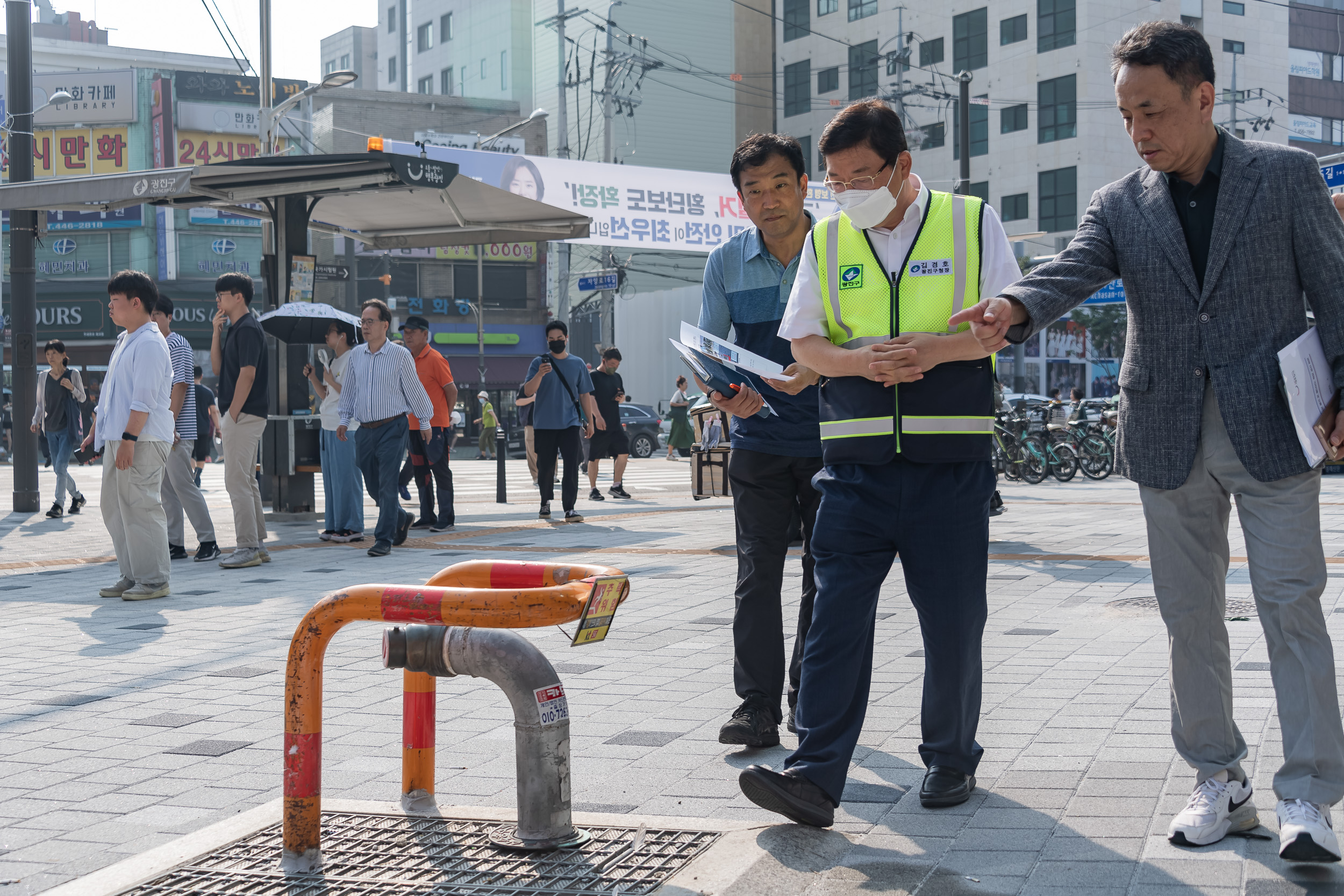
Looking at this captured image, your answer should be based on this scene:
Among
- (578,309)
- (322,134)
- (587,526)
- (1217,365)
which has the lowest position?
(587,526)

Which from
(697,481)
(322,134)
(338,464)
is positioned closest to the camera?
(697,481)

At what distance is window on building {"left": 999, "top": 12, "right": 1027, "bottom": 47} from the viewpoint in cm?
4862

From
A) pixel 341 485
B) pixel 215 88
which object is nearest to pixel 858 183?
pixel 341 485

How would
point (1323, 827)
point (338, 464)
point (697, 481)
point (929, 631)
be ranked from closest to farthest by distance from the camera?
point (1323, 827) → point (929, 631) → point (697, 481) → point (338, 464)

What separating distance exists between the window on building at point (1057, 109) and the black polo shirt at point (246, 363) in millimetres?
42195

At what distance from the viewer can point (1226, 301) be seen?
3.14 metres

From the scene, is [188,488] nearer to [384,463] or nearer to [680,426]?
[384,463]

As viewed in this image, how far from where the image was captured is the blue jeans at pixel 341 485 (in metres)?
10.9

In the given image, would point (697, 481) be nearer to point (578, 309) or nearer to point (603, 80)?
point (578, 309)

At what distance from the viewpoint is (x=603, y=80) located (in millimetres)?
51344

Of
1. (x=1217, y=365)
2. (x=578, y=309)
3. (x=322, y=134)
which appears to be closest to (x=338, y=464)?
(x=1217, y=365)

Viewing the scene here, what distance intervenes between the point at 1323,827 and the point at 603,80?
1998 inches

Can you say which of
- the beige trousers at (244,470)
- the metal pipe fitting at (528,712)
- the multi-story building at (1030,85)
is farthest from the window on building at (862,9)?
the metal pipe fitting at (528,712)

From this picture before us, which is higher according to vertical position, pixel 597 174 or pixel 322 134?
pixel 322 134
